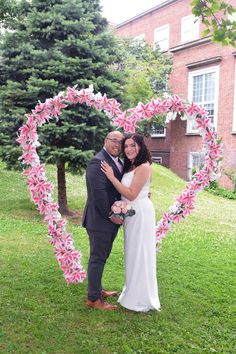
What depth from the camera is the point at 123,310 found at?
5.47 m

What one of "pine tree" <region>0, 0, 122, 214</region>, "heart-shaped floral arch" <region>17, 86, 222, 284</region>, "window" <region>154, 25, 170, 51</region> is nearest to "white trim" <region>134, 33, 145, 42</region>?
"window" <region>154, 25, 170, 51</region>

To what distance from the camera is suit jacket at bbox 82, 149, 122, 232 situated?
16.5 ft

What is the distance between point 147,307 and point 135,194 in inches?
61.6

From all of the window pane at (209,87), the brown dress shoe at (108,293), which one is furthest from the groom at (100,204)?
the window pane at (209,87)

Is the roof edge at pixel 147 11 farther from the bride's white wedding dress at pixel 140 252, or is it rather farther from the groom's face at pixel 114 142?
the bride's white wedding dress at pixel 140 252

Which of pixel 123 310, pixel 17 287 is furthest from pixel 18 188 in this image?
pixel 123 310

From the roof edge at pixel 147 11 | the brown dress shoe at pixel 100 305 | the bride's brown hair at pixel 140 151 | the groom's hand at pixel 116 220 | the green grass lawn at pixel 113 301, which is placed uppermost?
the roof edge at pixel 147 11

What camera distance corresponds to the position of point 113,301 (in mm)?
5773

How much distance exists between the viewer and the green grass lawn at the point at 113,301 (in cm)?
463

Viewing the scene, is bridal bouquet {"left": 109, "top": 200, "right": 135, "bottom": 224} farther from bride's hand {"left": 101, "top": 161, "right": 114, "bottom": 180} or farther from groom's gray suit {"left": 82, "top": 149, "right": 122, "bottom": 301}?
bride's hand {"left": 101, "top": 161, "right": 114, "bottom": 180}

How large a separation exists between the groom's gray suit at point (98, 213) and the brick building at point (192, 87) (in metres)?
13.6

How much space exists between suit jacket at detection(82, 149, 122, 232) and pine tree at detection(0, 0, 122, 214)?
487cm

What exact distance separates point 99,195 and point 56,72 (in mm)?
6289

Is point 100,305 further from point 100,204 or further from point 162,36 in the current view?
point 162,36
